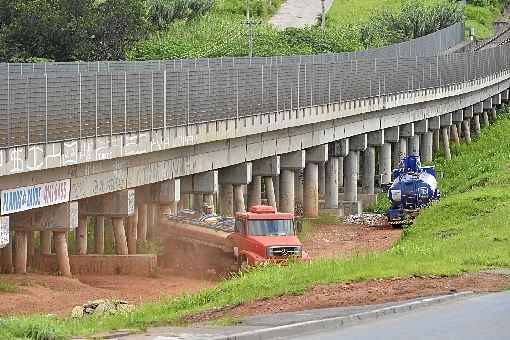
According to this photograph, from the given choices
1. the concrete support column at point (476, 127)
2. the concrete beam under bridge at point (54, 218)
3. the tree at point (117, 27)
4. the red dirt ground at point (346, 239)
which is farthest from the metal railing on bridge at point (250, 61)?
the tree at point (117, 27)

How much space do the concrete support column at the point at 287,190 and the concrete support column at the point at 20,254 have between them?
24680 millimetres

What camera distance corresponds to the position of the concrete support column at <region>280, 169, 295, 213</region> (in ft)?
227

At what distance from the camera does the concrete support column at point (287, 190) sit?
69.2 meters

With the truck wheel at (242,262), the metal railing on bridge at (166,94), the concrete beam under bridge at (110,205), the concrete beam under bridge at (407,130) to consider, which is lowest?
the concrete beam under bridge at (407,130)

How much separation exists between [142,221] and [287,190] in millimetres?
13596

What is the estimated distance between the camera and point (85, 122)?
44000mm

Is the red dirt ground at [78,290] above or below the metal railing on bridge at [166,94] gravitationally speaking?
below

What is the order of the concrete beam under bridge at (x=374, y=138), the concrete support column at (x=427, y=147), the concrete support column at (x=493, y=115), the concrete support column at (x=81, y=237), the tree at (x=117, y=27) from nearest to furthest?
the concrete support column at (x=81, y=237) < the concrete beam under bridge at (x=374, y=138) < the concrete support column at (x=427, y=147) < the tree at (x=117, y=27) < the concrete support column at (x=493, y=115)

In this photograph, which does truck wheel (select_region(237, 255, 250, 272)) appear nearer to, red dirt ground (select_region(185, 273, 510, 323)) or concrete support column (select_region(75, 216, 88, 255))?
concrete support column (select_region(75, 216, 88, 255))

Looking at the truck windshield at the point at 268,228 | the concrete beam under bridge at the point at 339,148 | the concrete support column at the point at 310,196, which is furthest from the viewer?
the concrete beam under bridge at the point at 339,148

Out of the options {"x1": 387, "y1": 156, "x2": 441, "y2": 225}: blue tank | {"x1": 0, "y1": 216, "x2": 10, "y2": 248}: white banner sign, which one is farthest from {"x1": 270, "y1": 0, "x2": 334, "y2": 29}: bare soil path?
{"x1": 0, "y1": 216, "x2": 10, "y2": 248}: white banner sign

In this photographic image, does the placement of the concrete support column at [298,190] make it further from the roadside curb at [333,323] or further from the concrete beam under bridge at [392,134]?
the roadside curb at [333,323]

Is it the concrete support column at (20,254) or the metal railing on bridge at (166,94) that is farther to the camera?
the concrete support column at (20,254)

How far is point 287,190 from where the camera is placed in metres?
70.1
